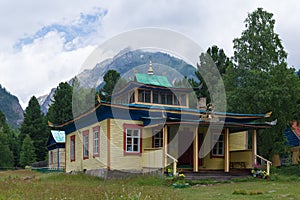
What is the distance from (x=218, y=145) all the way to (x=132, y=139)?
5205 millimetres

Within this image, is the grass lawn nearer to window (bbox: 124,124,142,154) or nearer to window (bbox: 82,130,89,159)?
window (bbox: 124,124,142,154)

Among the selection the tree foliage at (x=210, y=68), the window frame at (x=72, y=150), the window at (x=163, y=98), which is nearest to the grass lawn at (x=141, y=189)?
the window frame at (x=72, y=150)

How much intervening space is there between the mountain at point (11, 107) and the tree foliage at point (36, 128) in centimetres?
10482

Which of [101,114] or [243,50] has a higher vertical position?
[243,50]

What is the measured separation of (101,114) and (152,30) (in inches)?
213

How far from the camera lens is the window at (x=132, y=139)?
75.8 ft

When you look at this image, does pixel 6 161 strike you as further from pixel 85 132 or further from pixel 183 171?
pixel 183 171

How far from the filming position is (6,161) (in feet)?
158

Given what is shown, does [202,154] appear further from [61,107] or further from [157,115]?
[61,107]

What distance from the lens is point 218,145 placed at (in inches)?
996

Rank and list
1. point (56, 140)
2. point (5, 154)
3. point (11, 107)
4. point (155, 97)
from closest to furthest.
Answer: point (155, 97) < point (56, 140) < point (5, 154) < point (11, 107)

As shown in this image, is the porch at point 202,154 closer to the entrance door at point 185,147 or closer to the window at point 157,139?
the entrance door at point 185,147

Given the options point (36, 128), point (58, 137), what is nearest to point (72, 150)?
point (58, 137)

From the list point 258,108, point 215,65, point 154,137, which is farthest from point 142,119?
point 215,65
